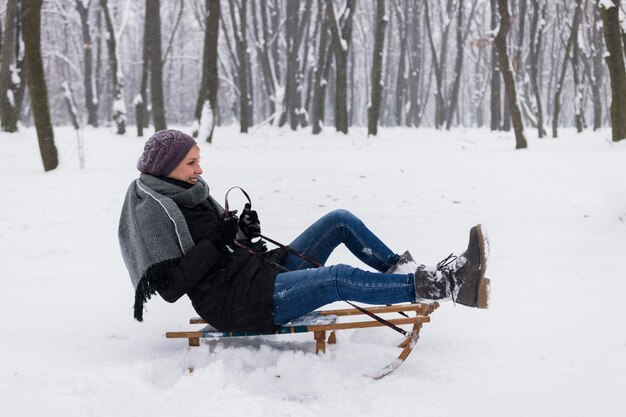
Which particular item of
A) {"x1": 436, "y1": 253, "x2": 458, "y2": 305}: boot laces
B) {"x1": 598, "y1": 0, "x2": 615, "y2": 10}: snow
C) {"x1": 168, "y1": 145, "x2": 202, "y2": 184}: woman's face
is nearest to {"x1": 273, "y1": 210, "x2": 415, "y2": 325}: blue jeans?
{"x1": 436, "y1": 253, "x2": 458, "y2": 305}: boot laces

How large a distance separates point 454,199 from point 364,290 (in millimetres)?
5504

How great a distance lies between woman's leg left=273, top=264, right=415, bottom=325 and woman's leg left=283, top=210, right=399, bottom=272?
625 mm

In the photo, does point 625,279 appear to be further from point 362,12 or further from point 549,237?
point 362,12

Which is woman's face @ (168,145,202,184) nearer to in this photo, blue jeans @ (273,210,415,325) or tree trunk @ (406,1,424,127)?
blue jeans @ (273,210,415,325)

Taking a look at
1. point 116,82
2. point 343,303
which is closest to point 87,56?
point 116,82

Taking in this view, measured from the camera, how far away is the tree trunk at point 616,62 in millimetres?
9281

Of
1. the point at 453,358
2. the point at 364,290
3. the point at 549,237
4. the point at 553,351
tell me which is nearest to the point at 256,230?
the point at 364,290

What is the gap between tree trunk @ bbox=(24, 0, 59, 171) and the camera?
978 cm

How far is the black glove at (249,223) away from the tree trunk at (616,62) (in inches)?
310

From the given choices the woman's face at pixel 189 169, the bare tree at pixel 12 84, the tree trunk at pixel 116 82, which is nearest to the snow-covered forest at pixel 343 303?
the woman's face at pixel 189 169

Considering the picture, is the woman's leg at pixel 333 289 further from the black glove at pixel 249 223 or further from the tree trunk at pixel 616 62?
the tree trunk at pixel 616 62

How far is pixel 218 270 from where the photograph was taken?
341cm

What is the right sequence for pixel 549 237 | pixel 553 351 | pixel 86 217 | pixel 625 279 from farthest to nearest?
pixel 86 217 → pixel 549 237 → pixel 625 279 → pixel 553 351

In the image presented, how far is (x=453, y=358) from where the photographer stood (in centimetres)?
346
